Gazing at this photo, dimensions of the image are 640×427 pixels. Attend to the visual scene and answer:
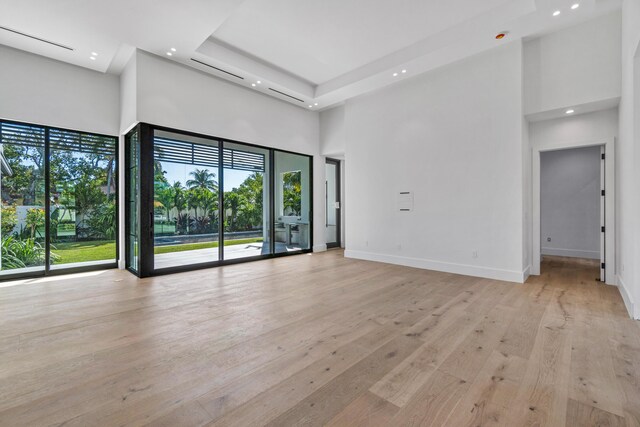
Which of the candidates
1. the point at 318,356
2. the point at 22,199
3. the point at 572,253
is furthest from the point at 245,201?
the point at 572,253

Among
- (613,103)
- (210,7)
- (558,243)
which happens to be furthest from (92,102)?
(558,243)

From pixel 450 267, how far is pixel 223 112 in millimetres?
5461

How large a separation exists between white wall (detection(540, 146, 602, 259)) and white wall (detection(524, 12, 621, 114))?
2.98 metres

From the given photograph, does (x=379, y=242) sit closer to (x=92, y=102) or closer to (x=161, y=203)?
(x=161, y=203)

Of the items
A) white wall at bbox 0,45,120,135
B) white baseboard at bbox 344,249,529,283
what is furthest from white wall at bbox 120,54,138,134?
white baseboard at bbox 344,249,529,283

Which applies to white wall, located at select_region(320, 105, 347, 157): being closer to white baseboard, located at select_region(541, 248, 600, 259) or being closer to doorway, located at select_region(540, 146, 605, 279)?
doorway, located at select_region(540, 146, 605, 279)

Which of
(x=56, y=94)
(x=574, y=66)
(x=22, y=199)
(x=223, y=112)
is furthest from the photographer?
(x=223, y=112)

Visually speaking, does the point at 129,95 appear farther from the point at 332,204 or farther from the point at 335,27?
the point at 332,204

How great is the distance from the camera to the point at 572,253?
7.00m

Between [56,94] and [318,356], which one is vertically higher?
[56,94]

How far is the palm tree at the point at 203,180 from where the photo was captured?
5.86 meters

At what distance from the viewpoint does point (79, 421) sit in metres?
1.65

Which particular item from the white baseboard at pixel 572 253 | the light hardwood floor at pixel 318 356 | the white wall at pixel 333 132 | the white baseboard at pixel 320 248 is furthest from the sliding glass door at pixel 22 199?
the white baseboard at pixel 572 253

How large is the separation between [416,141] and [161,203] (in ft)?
16.8
